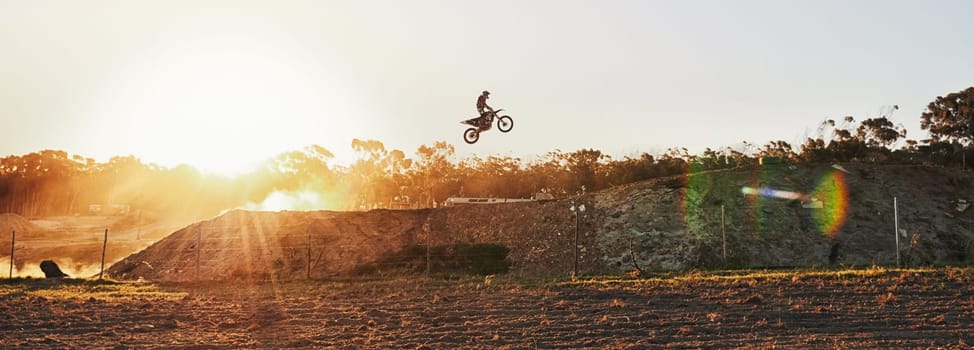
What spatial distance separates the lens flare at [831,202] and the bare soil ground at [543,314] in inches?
430

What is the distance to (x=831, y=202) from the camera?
31734 mm

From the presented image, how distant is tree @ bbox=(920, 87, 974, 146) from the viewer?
4697 centimetres

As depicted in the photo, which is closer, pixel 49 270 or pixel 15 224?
pixel 49 270

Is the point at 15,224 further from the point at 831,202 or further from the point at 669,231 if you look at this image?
the point at 831,202

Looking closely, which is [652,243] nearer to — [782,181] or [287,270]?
[782,181]

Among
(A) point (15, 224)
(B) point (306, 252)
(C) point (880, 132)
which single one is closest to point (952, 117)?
(C) point (880, 132)

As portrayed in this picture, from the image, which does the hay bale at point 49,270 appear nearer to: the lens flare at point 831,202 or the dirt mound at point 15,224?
the lens flare at point 831,202

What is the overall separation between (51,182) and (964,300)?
110 metres

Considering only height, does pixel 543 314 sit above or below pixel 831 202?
below

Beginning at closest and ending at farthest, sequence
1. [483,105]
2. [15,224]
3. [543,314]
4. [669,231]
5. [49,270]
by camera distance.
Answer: [543,314] → [483,105] → [49,270] → [669,231] → [15,224]

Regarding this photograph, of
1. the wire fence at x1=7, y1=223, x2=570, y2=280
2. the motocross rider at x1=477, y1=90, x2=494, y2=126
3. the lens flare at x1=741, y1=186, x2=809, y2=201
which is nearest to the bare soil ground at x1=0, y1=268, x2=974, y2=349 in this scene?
the motocross rider at x1=477, y1=90, x2=494, y2=126

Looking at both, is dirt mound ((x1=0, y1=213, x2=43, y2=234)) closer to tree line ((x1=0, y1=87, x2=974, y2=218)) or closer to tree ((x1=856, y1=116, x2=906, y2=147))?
tree line ((x1=0, y1=87, x2=974, y2=218))

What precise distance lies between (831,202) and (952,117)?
77.9 ft

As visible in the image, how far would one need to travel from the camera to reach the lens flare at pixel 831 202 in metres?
30.3
